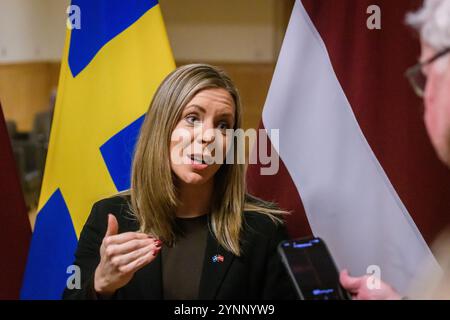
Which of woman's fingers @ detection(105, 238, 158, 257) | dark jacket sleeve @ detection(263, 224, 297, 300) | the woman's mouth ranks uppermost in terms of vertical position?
the woman's mouth

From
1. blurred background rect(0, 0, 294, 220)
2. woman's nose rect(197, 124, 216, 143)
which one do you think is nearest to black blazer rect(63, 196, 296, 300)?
woman's nose rect(197, 124, 216, 143)

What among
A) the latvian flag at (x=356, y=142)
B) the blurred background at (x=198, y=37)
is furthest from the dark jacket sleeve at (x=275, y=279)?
the blurred background at (x=198, y=37)

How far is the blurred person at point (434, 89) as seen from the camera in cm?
88

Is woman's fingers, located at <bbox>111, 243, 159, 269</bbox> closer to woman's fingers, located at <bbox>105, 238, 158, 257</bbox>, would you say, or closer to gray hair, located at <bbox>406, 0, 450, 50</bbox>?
woman's fingers, located at <bbox>105, 238, 158, 257</bbox>

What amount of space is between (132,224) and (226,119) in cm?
30

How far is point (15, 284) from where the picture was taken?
1504 mm

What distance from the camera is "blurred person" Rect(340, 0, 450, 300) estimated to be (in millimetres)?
877

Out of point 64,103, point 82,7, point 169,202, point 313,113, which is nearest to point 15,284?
point 64,103

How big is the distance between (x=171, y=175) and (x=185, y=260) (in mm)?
177

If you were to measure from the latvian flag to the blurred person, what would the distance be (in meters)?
0.21

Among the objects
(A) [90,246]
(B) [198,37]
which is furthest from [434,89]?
(B) [198,37]

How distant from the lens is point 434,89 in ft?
2.94

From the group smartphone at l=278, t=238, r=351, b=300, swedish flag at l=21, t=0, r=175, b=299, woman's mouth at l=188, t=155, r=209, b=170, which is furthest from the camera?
swedish flag at l=21, t=0, r=175, b=299

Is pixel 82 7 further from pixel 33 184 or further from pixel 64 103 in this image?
pixel 33 184
